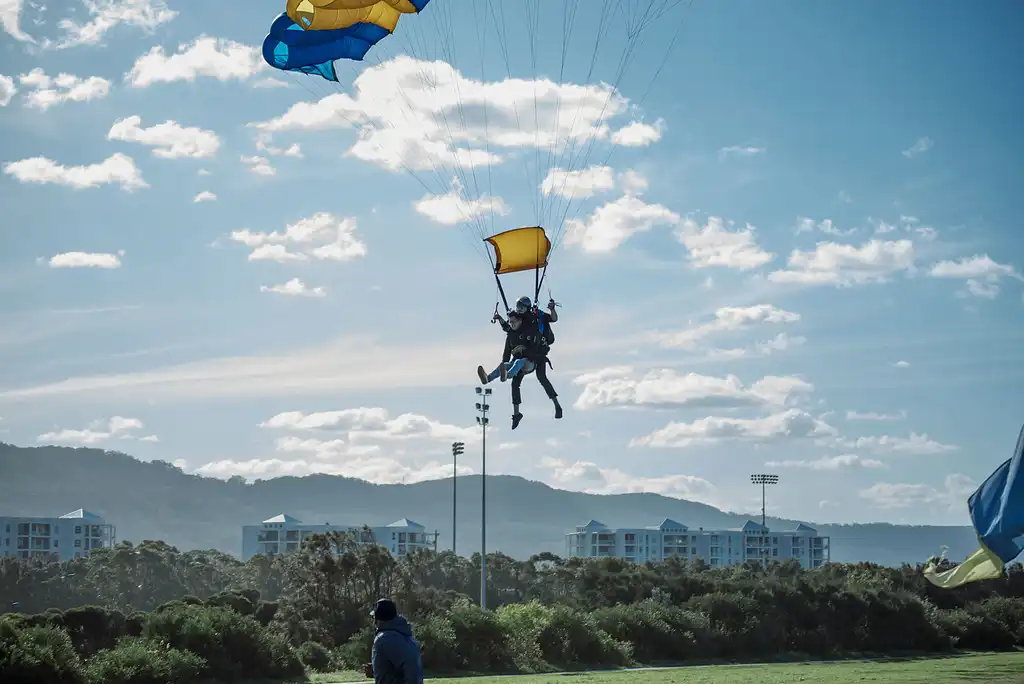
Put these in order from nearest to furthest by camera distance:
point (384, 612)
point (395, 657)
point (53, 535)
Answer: point (395, 657)
point (384, 612)
point (53, 535)

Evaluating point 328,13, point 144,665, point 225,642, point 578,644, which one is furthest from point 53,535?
point 328,13

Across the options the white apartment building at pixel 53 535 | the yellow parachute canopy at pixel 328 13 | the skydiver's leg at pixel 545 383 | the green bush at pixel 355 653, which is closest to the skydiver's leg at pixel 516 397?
the skydiver's leg at pixel 545 383

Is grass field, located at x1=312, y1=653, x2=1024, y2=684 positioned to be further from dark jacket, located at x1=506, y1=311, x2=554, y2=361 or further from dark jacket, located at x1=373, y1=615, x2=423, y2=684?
dark jacket, located at x1=373, y1=615, x2=423, y2=684

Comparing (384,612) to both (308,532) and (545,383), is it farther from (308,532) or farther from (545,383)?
(308,532)

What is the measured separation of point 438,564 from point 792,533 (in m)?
117

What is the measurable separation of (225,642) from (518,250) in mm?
16618

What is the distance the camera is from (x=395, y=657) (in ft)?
35.2

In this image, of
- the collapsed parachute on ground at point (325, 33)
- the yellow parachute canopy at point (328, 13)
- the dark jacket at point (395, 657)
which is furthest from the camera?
the collapsed parachute on ground at point (325, 33)

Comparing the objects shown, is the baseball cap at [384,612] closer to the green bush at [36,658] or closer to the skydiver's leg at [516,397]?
the skydiver's leg at [516,397]

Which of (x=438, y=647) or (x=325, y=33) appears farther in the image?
(x=438, y=647)

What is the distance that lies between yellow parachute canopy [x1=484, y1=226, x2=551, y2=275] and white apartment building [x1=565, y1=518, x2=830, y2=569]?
543 feet

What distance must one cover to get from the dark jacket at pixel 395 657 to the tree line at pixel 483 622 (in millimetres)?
21158

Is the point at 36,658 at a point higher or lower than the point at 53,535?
higher

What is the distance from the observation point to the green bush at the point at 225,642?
33625 mm
